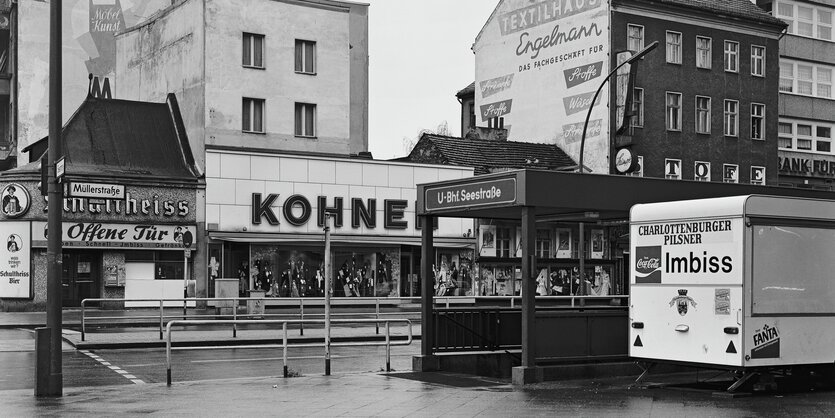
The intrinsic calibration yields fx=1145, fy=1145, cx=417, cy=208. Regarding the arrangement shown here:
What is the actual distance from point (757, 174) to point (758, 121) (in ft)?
8.45

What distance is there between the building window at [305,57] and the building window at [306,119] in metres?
1.46

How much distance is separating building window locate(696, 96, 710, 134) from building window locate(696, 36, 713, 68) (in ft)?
5.15

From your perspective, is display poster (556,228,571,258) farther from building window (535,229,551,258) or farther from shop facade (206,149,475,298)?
shop facade (206,149,475,298)

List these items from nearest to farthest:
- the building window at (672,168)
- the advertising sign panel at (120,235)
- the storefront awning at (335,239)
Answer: the advertising sign panel at (120,235), the storefront awning at (335,239), the building window at (672,168)

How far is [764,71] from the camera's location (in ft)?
180

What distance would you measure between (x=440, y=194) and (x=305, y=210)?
26.4 metres

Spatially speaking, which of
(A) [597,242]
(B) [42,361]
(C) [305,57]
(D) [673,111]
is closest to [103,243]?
(C) [305,57]

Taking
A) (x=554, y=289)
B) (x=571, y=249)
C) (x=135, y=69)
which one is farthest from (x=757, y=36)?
(x=135, y=69)

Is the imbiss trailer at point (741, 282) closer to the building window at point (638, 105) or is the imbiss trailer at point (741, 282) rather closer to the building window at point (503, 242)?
the building window at point (503, 242)

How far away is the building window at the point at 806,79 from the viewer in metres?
56.3

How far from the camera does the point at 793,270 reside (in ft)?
50.6

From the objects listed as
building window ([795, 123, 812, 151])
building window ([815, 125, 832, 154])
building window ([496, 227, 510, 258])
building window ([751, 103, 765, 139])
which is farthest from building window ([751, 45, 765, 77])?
building window ([496, 227, 510, 258])

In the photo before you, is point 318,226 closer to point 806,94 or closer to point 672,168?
point 672,168

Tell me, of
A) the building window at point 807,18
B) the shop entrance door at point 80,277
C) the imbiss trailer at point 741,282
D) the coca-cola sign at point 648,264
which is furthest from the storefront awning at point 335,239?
the imbiss trailer at point 741,282
